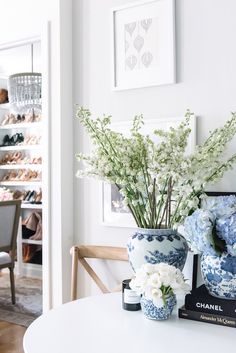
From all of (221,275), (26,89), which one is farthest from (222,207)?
(26,89)

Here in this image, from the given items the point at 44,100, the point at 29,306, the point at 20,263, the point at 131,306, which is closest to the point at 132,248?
the point at 131,306

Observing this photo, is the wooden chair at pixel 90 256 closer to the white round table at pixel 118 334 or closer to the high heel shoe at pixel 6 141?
the white round table at pixel 118 334

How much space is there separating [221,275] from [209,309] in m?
0.12

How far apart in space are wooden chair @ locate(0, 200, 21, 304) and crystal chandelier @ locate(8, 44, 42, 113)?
97cm

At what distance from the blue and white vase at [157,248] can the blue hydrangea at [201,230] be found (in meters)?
0.15

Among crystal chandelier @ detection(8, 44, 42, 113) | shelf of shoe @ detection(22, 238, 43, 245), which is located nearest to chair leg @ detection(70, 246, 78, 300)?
crystal chandelier @ detection(8, 44, 42, 113)

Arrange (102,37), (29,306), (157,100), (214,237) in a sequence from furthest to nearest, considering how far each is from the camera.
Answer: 1. (29,306)
2. (102,37)
3. (157,100)
4. (214,237)

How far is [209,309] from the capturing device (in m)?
1.40

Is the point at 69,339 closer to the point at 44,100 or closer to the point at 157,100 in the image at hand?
the point at 157,100

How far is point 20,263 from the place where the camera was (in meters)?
4.93

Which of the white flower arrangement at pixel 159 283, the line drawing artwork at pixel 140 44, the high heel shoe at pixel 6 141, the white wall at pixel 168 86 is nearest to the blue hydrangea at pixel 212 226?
the white flower arrangement at pixel 159 283

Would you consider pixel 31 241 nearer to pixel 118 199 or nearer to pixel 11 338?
pixel 11 338

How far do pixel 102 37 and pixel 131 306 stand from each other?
4.50ft

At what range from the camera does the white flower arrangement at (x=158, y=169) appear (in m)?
1.52
